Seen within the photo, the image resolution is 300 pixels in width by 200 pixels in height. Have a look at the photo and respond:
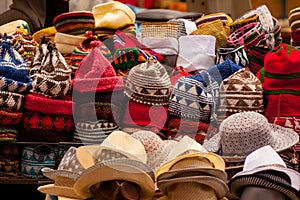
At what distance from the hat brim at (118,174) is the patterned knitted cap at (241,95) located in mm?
742

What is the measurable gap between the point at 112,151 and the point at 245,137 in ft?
1.38

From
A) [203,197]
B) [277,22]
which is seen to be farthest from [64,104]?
[277,22]

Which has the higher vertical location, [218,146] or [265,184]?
[265,184]

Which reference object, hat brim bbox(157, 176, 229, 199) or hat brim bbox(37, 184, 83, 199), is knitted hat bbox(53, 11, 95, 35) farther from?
hat brim bbox(157, 176, 229, 199)

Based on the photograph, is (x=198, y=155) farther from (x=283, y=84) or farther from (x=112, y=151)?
(x=283, y=84)

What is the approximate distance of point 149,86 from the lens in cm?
198

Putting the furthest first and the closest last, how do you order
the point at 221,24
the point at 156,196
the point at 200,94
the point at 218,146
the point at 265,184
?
the point at 221,24 → the point at 200,94 → the point at 218,146 → the point at 156,196 → the point at 265,184

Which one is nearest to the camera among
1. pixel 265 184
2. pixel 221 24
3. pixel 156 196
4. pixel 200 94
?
pixel 265 184

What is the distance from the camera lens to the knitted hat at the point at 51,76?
6.64ft

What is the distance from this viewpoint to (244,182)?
4.15 ft

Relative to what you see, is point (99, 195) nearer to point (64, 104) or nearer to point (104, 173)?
point (104, 173)

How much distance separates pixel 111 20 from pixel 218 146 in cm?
106

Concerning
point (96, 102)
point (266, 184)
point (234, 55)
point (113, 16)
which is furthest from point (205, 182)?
point (113, 16)

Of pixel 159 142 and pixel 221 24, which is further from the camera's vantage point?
pixel 221 24
